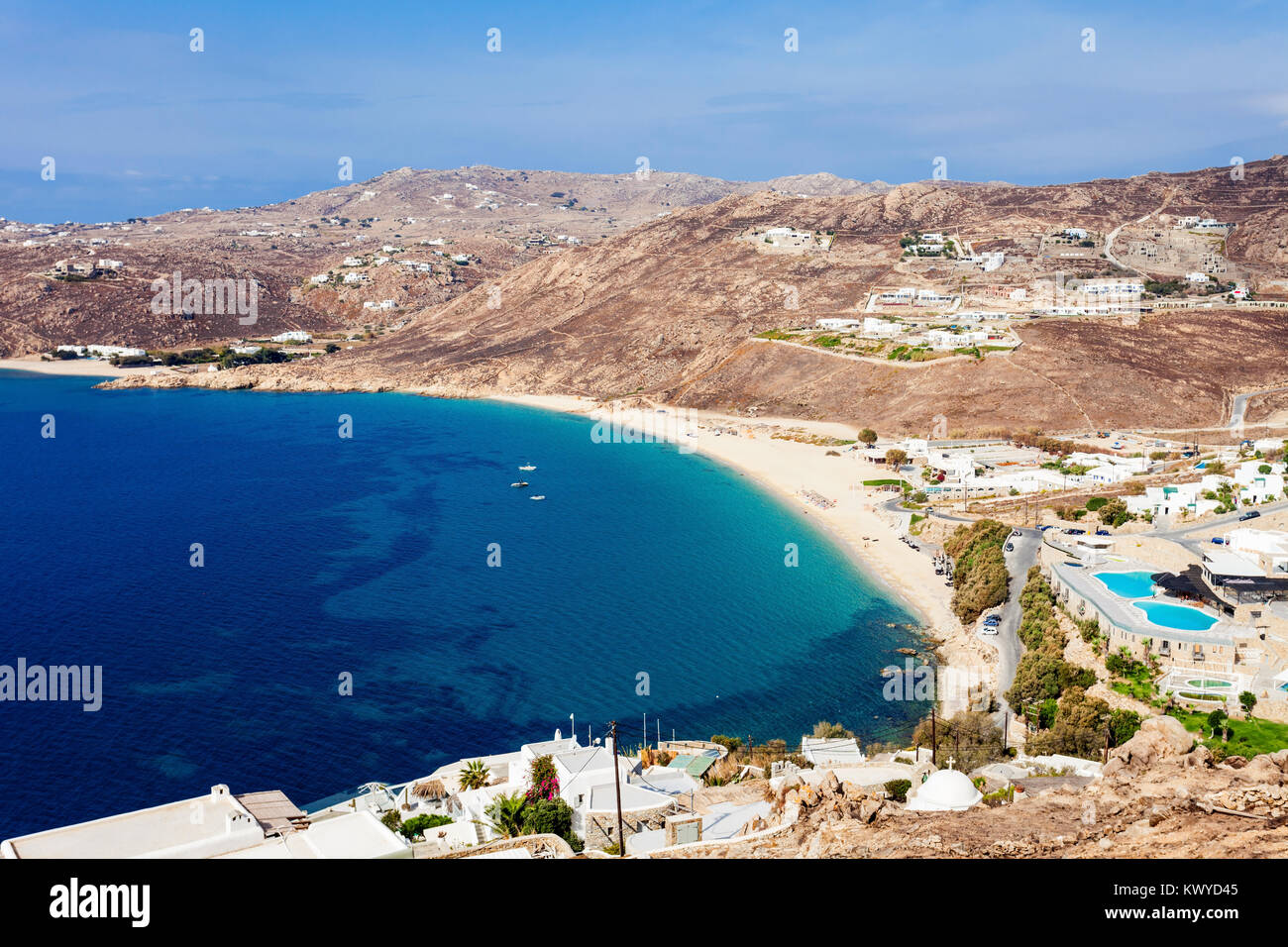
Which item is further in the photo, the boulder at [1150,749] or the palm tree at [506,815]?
the palm tree at [506,815]

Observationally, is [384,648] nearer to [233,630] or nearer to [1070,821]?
[233,630]

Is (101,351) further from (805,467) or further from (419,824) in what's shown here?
(419,824)

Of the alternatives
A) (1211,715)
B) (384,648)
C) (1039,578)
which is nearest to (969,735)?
(1211,715)

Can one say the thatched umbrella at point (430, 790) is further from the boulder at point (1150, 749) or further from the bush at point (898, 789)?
the boulder at point (1150, 749)

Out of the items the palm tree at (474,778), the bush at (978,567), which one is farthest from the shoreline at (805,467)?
the palm tree at (474,778)

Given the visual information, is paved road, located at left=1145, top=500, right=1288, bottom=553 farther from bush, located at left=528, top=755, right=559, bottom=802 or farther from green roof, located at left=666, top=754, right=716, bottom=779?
bush, located at left=528, top=755, right=559, bottom=802

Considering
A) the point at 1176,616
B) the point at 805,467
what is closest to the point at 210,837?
the point at 1176,616

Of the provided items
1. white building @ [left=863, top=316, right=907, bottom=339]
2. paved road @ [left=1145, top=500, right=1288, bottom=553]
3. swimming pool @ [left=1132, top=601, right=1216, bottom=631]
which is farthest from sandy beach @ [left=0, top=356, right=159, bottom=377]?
swimming pool @ [left=1132, top=601, right=1216, bottom=631]
